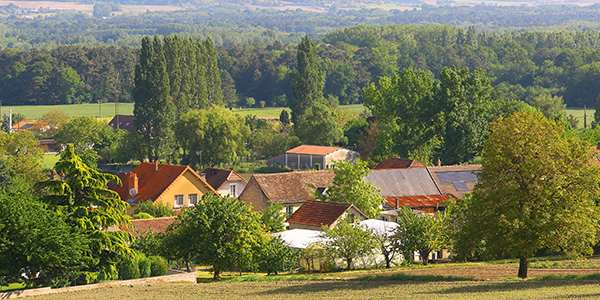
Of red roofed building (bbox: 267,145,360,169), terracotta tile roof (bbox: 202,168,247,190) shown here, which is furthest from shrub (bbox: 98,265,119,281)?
red roofed building (bbox: 267,145,360,169)

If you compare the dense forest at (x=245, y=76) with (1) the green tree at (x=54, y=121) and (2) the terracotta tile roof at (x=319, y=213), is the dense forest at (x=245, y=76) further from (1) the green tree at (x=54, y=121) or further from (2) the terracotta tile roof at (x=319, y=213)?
(2) the terracotta tile roof at (x=319, y=213)

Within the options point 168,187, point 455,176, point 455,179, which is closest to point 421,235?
point 455,179

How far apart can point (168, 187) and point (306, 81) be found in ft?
169

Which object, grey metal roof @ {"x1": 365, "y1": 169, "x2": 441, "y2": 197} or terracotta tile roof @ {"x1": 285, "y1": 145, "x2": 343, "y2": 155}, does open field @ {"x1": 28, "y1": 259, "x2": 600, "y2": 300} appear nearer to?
grey metal roof @ {"x1": 365, "y1": 169, "x2": 441, "y2": 197}

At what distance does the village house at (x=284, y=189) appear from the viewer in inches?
2495

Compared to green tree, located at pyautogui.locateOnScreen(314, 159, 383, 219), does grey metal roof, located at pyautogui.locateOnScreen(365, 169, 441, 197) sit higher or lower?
lower

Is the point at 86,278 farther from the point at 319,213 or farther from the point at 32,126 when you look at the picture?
the point at 32,126

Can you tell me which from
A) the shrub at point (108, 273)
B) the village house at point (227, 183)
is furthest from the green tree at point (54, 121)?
the shrub at point (108, 273)

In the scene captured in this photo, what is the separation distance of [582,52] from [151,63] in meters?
126

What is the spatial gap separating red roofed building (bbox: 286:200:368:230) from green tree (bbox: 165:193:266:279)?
9.64 m

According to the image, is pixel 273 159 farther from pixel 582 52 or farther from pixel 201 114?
pixel 582 52

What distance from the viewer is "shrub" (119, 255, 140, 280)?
3850cm

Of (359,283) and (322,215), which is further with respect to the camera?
(322,215)

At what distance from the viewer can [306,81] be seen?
377 feet
